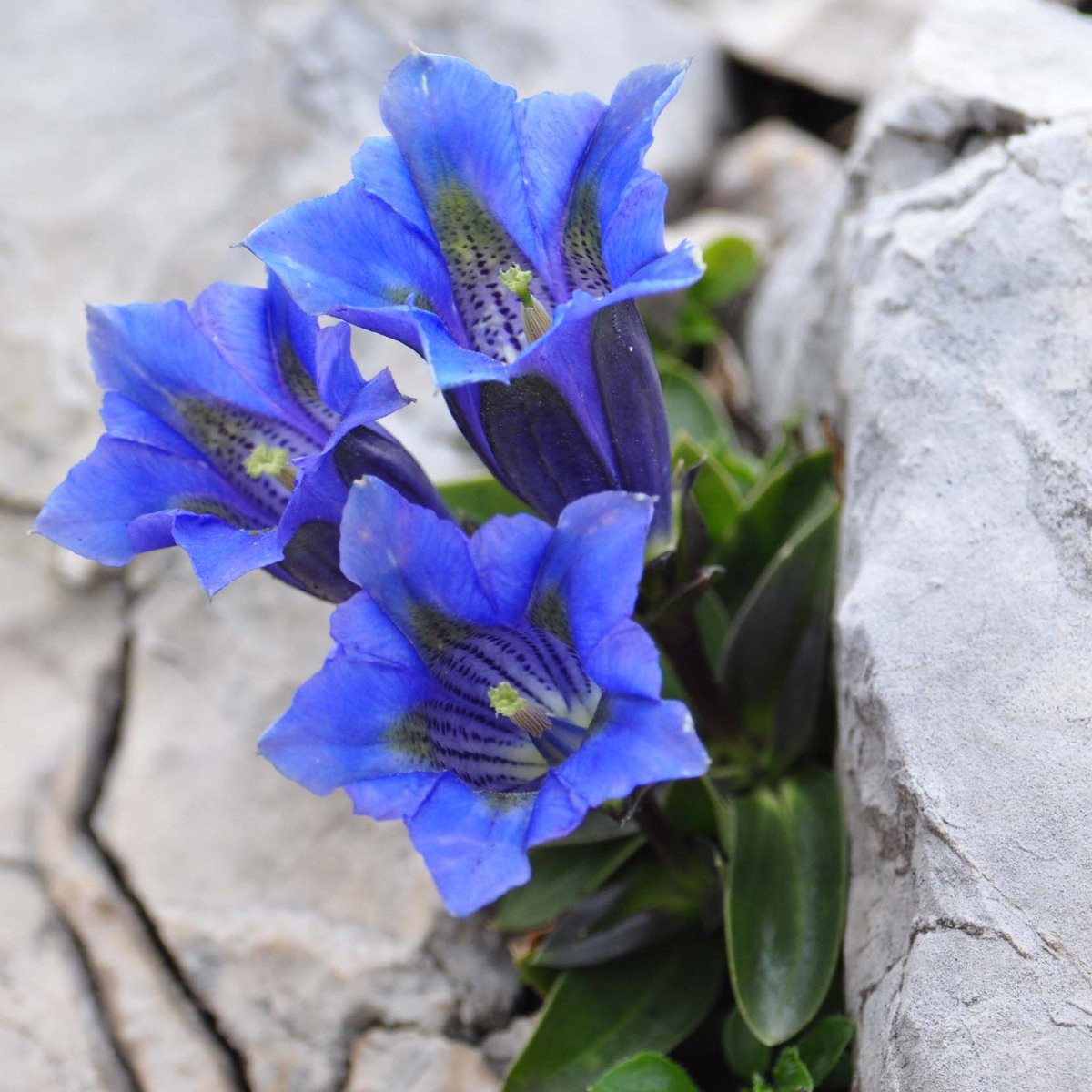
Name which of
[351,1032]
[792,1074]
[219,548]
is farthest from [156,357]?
[792,1074]

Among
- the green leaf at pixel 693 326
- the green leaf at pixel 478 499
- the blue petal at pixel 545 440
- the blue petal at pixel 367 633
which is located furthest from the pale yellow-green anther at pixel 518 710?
the green leaf at pixel 693 326

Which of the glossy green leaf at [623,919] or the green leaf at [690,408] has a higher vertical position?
the green leaf at [690,408]

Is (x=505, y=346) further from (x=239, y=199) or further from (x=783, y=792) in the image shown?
(x=239, y=199)

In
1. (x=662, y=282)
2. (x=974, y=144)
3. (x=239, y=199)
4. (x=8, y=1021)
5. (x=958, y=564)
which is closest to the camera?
(x=662, y=282)

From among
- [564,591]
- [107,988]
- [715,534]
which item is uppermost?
[564,591]

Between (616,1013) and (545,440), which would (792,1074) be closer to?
(616,1013)

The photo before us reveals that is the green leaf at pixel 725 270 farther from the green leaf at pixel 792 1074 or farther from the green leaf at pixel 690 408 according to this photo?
the green leaf at pixel 792 1074

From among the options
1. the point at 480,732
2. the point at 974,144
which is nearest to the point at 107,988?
the point at 480,732
